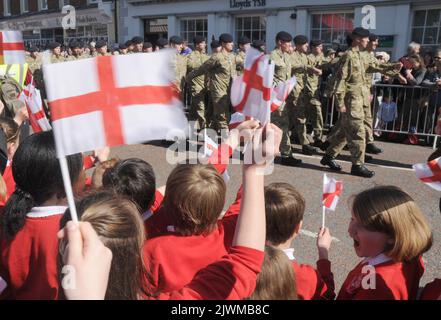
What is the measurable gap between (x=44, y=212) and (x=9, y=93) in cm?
453

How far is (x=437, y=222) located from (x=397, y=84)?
4.94 m

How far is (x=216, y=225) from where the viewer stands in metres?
2.06

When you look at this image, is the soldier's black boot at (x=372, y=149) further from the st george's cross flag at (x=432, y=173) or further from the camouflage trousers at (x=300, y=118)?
the st george's cross flag at (x=432, y=173)

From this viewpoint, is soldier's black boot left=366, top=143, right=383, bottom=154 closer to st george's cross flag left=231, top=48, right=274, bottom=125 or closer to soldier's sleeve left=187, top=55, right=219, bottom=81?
soldier's sleeve left=187, top=55, right=219, bottom=81

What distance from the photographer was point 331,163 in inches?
257

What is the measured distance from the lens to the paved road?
3746 millimetres

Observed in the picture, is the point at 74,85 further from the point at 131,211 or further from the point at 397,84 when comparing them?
the point at 397,84

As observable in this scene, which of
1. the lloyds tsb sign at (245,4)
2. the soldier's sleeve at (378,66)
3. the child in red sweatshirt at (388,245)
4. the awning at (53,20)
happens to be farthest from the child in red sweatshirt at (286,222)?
the awning at (53,20)

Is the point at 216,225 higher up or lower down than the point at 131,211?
lower down

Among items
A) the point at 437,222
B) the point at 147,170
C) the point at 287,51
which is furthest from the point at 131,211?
the point at 287,51

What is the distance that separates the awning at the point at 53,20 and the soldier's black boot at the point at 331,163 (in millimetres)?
21160

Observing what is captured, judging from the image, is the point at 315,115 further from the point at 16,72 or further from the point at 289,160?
the point at 16,72

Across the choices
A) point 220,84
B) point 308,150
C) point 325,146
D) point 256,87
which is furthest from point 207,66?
point 256,87

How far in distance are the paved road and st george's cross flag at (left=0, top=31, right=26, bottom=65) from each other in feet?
8.86
